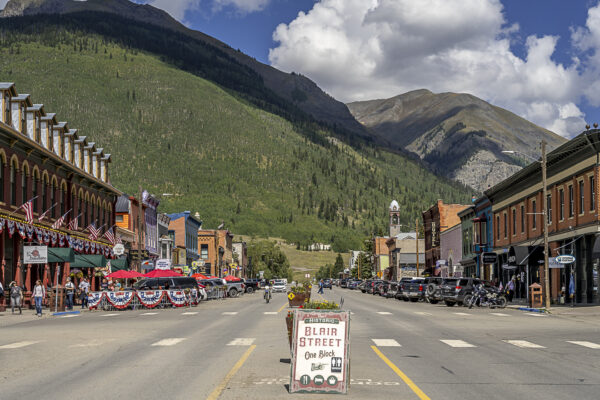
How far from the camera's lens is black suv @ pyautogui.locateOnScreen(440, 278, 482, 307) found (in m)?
49.1

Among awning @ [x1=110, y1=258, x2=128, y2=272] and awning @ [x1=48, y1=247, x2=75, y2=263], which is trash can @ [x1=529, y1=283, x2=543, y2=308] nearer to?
awning @ [x1=48, y1=247, x2=75, y2=263]

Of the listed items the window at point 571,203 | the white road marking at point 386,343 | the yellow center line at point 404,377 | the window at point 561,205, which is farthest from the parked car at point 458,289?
the yellow center line at point 404,377

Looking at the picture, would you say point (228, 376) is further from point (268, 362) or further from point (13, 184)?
point (13, 184)

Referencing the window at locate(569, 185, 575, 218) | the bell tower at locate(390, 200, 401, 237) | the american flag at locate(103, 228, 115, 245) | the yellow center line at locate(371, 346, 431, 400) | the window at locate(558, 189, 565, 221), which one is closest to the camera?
the yellow center line at locate(371, 346, 431, 400)

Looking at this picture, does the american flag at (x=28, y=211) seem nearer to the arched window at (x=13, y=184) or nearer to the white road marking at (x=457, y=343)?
the arched window at (x=13, y=184)

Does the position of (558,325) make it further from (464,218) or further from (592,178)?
(464,218)

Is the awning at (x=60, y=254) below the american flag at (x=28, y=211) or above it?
below

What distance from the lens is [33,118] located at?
4825 centimetres

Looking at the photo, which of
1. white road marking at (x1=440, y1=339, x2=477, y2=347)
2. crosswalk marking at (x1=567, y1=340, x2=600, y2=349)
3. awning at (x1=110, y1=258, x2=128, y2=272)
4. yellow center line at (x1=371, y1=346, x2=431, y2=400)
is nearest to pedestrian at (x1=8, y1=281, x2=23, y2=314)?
awning at (x1=110, y1=258, x2=128, y2=272)

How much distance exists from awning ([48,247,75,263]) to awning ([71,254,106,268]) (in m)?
4.15

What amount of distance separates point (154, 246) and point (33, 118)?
43.3 m

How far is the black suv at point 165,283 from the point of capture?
50469 millimetres

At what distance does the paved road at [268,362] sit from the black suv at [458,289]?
1956cm

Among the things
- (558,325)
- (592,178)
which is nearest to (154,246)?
(592,178)
